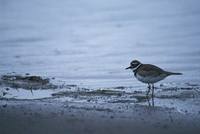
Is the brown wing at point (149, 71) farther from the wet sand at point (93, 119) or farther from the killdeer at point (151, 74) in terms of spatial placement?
the wet sand at point (93, 119)

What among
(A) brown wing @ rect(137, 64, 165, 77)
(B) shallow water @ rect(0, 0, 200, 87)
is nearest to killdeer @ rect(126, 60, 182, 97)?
(A) brown wing @ rect(137, 64, 165, 77)

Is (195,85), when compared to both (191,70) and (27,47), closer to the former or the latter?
(191,70)

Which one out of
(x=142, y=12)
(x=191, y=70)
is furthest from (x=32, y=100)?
(x=142, y=12)

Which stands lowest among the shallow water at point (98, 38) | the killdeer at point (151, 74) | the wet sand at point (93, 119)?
the wet sand at point (93, 119)

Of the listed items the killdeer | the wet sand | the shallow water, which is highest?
the shallow water

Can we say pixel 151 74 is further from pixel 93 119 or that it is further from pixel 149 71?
pixel 93 119

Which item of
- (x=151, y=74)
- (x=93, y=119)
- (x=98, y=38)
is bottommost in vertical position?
(x=93, y=119)

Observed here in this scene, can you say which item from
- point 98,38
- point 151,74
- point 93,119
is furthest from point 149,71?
point 98,38

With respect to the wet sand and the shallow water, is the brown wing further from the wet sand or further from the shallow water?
the wet sand

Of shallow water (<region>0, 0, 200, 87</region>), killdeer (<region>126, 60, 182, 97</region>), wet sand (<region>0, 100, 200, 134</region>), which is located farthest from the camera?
shallow water (<region>0, 0, 200, 87</region>)

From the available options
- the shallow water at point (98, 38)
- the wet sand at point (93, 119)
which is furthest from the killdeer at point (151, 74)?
the wet sand at point (93, 119)

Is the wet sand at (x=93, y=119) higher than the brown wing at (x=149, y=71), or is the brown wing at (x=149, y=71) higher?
the brown wing at (x=149, y=71)

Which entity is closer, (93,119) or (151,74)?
(93,119)

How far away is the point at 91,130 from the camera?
6.26 metres
